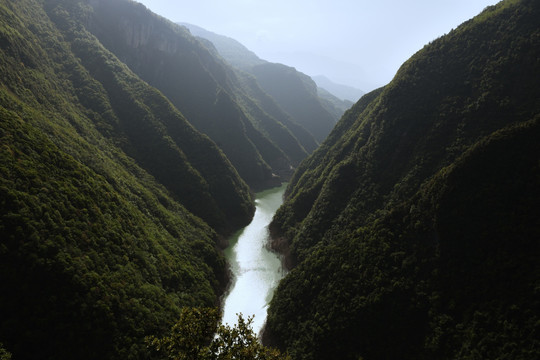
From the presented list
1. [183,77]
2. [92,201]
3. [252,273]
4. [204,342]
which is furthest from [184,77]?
[204,342]

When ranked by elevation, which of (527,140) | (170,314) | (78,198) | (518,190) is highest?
(527,140)

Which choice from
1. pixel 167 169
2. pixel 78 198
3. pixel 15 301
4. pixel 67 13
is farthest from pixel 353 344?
pixel 67 13

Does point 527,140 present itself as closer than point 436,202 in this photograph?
Yes

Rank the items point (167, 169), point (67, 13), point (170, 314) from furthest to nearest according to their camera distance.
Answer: point (67, 13), point (167, 169), point (170, 314)

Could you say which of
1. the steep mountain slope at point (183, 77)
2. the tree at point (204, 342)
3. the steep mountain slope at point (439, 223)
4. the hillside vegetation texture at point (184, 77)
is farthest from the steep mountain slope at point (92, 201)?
the steep mountain slope at point (183, 77)

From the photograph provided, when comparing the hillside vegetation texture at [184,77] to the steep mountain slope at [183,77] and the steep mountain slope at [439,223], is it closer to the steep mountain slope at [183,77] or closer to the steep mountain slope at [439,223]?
the steep mountain slope at [183,77]

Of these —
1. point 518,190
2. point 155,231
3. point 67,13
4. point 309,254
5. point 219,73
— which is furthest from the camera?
point 219,73

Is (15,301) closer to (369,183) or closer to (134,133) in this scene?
(369,183)
